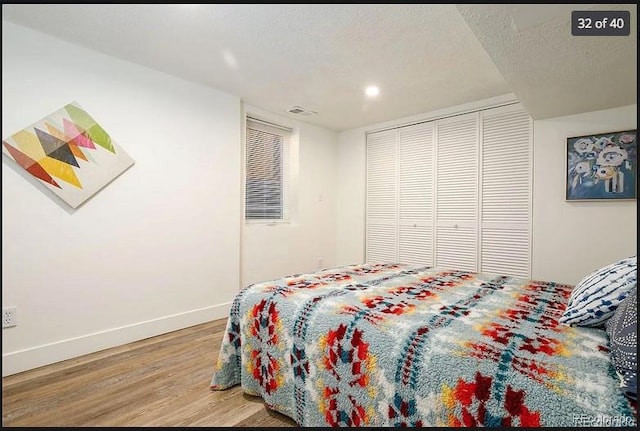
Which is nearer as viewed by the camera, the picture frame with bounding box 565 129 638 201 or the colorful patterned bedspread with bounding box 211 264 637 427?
the colorful patterned bedspread with bounding box 211 264 637 427

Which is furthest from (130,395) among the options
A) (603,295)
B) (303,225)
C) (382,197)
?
(382,197)

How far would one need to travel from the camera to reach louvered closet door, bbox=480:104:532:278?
3.24m

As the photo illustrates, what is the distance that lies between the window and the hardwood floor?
6.04 feet

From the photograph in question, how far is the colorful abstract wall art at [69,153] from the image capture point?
220 centimetres

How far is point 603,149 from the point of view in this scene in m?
2.79

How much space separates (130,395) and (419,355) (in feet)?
5.59

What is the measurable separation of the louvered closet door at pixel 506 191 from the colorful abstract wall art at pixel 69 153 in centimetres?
351

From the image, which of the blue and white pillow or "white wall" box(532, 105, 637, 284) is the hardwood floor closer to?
the blue and white pillow

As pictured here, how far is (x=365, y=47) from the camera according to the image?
2.37m

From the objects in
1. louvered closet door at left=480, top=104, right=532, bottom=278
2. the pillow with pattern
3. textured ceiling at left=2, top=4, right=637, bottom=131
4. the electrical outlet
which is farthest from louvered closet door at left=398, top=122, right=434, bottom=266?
the electrical outlet

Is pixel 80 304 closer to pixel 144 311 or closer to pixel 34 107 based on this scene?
pixel 144 311

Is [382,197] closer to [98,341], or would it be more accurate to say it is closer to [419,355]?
[419,355]


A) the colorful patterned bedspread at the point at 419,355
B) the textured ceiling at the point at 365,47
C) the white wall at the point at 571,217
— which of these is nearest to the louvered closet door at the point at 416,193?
the textured ceiling at the point at 365,47

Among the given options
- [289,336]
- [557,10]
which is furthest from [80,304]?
[557,10]
